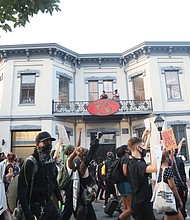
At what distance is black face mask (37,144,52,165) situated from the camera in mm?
3197

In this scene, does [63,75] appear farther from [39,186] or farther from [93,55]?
[39,186]

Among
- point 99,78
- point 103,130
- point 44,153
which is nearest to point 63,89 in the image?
point 99,78

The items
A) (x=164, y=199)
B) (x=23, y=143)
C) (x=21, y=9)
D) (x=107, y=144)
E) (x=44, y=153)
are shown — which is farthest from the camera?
(x=107, y=144)

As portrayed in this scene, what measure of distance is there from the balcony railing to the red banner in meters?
0.82

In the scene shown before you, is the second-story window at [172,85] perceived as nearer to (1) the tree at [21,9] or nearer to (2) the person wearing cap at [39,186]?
(1) the tree at [21,9]

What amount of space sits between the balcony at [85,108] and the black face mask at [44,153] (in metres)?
12.4

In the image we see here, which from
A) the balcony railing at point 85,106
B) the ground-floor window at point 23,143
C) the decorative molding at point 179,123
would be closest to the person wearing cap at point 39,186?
the balcony railing at point 85,106

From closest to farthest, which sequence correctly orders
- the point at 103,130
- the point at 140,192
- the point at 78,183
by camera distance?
1. the point at 140,192
2. the point at 78,183
3. the point at 103,130

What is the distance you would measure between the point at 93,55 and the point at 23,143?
8.12m

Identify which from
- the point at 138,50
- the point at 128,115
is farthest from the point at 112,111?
the point at 138,50

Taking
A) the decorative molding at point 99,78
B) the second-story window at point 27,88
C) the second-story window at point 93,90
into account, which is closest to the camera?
the second-story window at point 27,88

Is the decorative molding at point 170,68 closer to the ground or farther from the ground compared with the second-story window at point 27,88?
farther from the ground

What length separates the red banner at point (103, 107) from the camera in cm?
1552

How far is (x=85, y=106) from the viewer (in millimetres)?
16453
